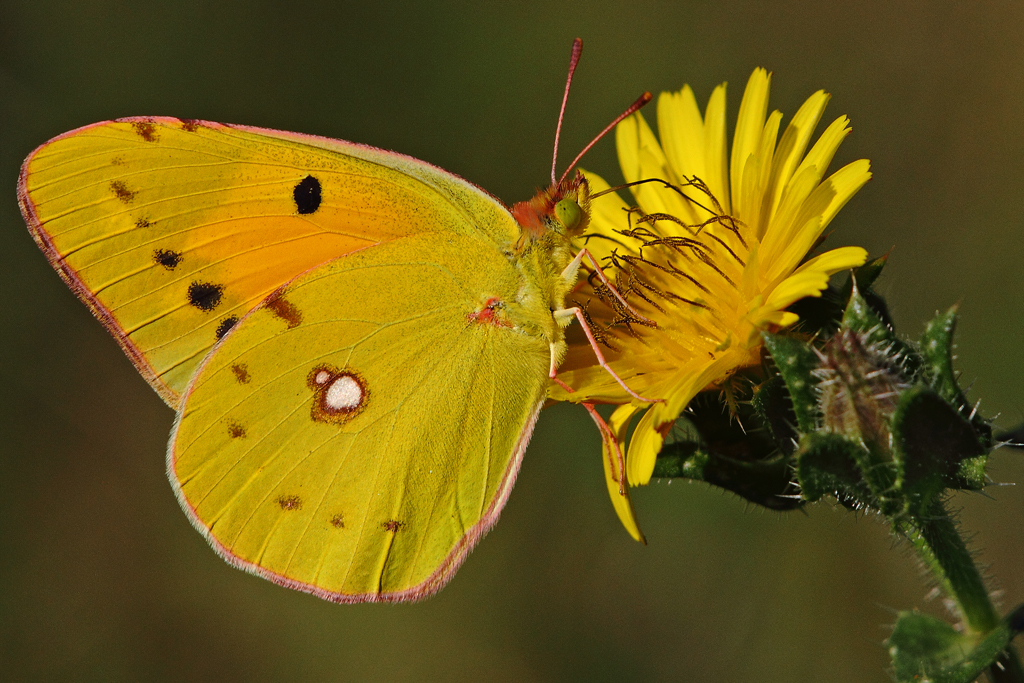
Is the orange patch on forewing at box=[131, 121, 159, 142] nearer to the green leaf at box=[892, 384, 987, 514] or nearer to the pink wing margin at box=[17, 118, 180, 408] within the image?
the pink wing margin at box=[17, 118, 180, 408]

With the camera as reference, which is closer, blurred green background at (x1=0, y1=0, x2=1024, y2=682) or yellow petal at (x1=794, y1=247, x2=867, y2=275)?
yellow petal at (x1=794, y1=247, x2=867, y2=275)

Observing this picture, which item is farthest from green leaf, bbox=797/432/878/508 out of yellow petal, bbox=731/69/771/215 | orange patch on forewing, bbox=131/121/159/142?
orange patch on forewing, bbox=131/121/159/142

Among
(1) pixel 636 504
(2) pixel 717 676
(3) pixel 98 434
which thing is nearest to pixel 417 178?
(1) pixel 636 504

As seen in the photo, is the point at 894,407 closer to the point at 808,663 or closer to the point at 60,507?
the point at 808,663

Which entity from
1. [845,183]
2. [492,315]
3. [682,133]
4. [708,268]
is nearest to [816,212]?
[845,183]

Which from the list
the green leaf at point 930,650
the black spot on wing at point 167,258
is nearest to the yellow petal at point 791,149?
the green leaf at point 930,650

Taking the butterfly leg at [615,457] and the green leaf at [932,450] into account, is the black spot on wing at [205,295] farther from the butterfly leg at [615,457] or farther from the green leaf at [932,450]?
the green leaf at [932,450]

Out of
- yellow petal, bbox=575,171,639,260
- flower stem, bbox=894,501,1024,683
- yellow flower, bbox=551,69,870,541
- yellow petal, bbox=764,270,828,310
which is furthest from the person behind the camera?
yellow petal, bbox=575,171,639,260
